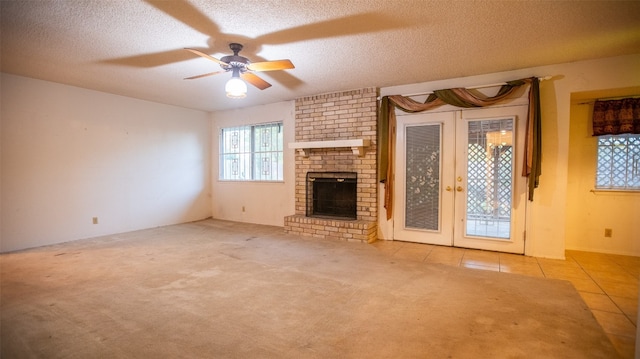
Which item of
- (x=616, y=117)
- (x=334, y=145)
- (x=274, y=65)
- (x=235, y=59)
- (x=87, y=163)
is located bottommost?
(x=87, y=163)

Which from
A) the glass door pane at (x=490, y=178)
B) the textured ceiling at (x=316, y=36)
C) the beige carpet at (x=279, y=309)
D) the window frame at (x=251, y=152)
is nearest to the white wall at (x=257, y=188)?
the window frame at (x=251, y=152)

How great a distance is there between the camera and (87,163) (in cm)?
498

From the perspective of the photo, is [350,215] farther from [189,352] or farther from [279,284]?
[189,352]

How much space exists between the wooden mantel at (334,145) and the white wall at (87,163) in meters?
2.81

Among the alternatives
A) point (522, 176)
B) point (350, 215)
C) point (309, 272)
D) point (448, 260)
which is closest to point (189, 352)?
point (309, 272)

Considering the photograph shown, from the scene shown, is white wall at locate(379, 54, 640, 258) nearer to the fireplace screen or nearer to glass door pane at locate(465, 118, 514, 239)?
glass door pane at locate(465, 118, 514, 239)

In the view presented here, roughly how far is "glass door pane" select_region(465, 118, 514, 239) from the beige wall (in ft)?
3.50

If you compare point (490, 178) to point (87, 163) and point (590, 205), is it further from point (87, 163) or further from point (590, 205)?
point (87, 163)

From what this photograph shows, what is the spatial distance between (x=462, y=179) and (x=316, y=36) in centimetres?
290

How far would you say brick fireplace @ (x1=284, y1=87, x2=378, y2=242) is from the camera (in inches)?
192

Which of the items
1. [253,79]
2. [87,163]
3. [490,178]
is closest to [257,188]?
[87,163]

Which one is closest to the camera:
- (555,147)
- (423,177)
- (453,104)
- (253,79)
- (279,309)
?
(279,309)

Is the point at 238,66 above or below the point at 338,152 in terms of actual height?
above

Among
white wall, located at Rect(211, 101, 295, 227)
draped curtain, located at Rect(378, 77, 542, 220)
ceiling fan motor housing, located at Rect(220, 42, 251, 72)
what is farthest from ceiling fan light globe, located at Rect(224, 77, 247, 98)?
white wall, located at Rect(211, 101, 295, 227)
